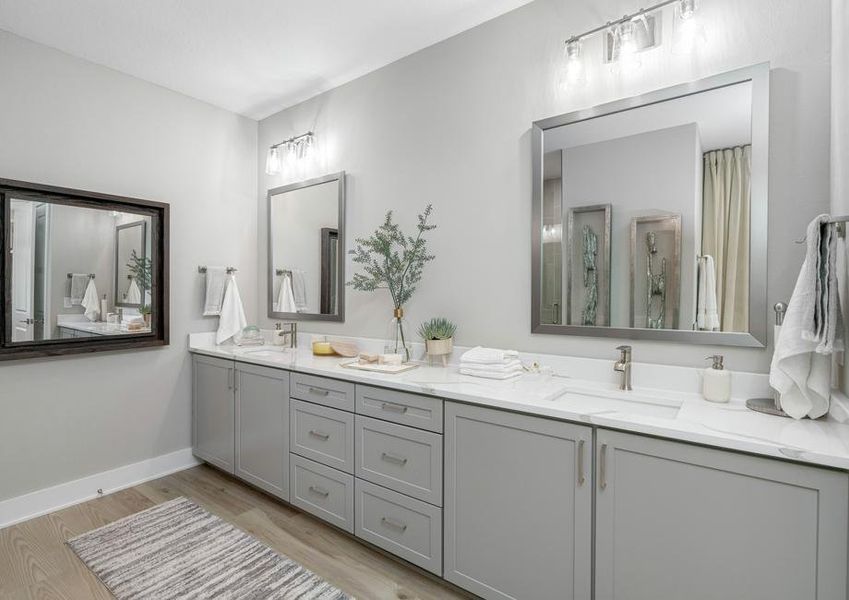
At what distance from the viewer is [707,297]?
1668mm

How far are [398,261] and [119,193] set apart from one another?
188 cm

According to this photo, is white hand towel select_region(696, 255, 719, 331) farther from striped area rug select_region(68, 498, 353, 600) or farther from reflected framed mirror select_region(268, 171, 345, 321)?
reflected framed mirror select_region(268, 171, 345, 321)

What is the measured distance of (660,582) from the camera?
1295 millimetres

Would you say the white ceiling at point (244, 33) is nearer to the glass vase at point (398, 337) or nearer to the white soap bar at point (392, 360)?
the glass vase at point (398, 337)

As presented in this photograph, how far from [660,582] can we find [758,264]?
1.13m

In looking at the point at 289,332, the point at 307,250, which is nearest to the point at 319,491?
the point at 289,332

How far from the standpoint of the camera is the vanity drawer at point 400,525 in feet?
5.90

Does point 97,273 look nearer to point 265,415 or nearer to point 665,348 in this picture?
point 265,415

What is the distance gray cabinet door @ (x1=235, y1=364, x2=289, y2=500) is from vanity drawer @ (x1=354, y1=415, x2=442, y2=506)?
1.92 feet

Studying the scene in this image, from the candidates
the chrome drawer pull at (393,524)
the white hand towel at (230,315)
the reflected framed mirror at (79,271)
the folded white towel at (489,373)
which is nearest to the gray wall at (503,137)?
the folded white towel at (489,373)

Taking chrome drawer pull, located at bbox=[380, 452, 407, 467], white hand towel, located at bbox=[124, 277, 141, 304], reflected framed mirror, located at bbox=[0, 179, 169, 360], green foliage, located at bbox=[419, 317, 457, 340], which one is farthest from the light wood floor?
white hand towel, located at bbox=[124, 277, 141, 304]

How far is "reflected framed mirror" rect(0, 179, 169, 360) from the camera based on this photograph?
233cm

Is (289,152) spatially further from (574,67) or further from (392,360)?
(574,67)

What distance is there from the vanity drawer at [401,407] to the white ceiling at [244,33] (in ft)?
6.19
